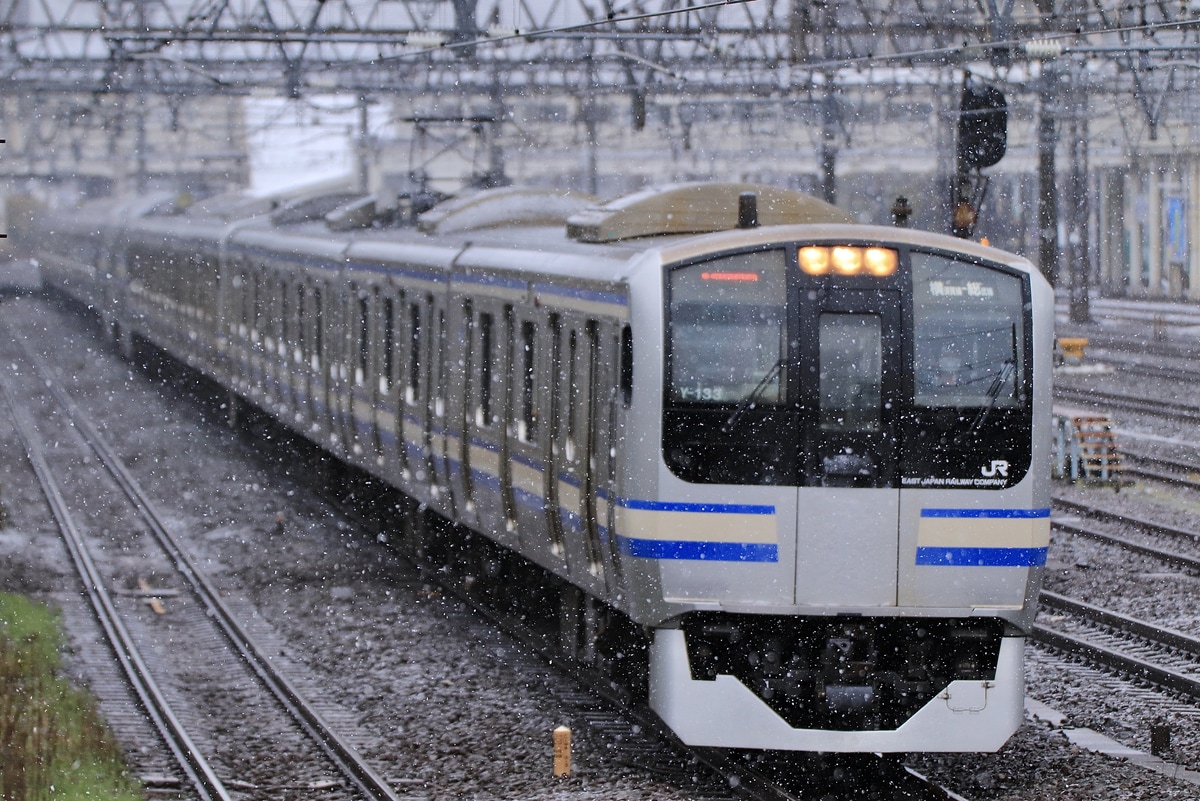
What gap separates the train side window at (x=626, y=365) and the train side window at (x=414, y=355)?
195 inches

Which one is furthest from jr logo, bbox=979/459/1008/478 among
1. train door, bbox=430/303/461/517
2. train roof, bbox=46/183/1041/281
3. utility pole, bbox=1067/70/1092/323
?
utility pole, bbox=1067/70/1092/323

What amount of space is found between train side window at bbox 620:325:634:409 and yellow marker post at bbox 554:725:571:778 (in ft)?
5.38

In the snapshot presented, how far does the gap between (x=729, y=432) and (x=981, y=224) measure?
3486 cm

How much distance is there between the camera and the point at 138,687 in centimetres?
1098

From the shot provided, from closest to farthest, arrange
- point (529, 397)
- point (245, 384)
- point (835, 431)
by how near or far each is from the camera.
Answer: point (835, 431)
point (529, 397)
point (245, 384)

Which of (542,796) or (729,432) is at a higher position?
(729,432)

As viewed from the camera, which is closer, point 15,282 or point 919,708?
point 919,708

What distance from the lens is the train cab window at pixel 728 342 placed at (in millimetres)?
8242

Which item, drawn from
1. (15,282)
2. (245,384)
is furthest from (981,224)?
(15,282)

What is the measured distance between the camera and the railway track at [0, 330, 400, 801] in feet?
29.4

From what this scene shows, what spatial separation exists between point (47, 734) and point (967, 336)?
536cm

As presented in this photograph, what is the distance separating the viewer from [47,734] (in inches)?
389

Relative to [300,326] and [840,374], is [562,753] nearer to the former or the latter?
[840,374]

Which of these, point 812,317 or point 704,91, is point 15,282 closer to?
point 704,91
